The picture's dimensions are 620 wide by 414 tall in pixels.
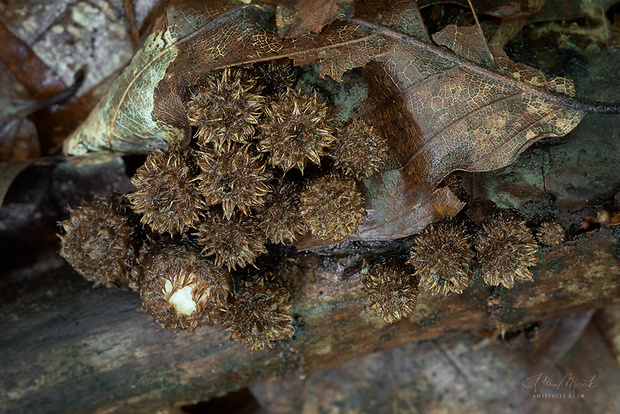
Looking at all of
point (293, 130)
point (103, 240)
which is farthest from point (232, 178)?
point (103, 240)

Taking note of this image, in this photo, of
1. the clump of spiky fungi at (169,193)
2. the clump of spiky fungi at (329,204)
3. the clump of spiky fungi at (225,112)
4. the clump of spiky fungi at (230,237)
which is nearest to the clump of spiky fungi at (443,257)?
the clump of spiky fungi at (329,204)

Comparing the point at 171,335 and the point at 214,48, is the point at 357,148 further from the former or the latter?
the point at 171,335

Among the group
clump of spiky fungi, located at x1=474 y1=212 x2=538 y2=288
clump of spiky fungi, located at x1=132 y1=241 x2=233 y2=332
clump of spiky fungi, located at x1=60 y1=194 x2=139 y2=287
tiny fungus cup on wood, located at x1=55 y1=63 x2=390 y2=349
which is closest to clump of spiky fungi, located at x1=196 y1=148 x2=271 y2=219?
tiny fungus cup on wood, located at x1=55 y1=63 x2=390 y2=349

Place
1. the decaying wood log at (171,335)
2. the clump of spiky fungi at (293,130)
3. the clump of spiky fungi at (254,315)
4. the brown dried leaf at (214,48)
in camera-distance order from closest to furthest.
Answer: the clump of spiky fungi at (293,130), the brown dried leaf at (214,48), the clump of spiky fungi at (254,315), the decaying wood log at (171,335)

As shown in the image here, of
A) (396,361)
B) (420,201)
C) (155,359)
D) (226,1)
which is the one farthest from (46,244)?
(396,361)

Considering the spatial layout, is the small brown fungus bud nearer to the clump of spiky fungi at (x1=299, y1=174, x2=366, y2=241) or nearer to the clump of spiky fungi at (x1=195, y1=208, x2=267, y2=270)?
the clump of spiky fungi at (x1=299, y1=174, x2=366, y2=241)

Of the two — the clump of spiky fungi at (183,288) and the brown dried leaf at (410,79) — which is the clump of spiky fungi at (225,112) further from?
the clump of spiky fungi at (183,288)
